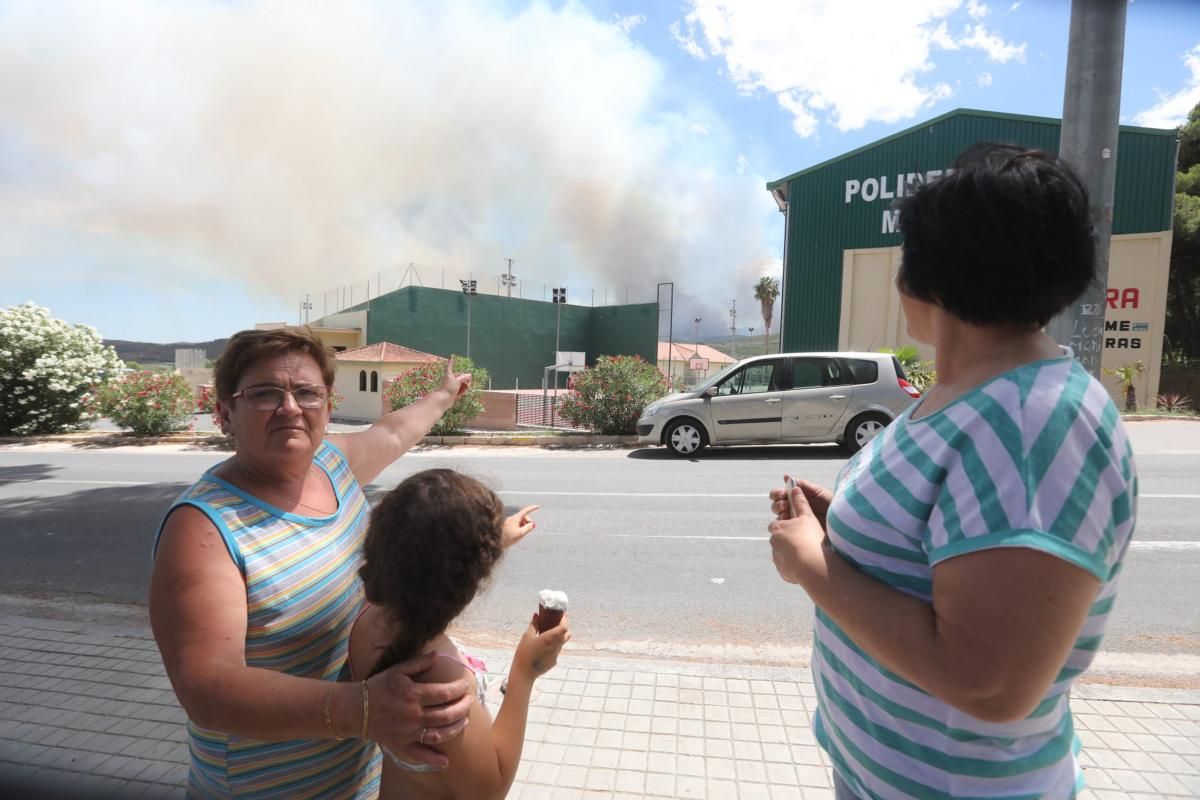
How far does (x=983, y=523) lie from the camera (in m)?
0.94

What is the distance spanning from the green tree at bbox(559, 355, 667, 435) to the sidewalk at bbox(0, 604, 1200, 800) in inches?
423

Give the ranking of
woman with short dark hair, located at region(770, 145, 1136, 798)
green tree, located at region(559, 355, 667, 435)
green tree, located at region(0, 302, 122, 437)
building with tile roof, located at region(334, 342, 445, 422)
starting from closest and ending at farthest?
woman with short dark hair, located at region(770, 145, 1136, 798), green tree, located at region(559, 355, 667, 435), green tree, located at region(0, 302, 122, 437), building with tile roof, located at region(334, 342, 445, 422)

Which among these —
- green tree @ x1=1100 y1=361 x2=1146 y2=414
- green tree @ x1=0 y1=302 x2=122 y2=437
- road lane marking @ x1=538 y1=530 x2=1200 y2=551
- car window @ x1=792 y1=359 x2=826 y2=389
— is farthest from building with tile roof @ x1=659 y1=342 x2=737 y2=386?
road lane marking @ x1=538 y1=530 x2=1200 y2=551

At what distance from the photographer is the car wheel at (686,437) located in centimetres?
1159

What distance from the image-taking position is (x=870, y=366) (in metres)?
10.8

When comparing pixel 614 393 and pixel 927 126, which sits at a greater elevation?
pixel 927 126

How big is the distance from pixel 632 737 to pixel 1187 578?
4895 mm

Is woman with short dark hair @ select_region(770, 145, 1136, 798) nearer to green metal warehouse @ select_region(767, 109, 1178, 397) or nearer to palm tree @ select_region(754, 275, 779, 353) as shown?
green metal warehouse @ select_region(767, 109, 1178, 397)

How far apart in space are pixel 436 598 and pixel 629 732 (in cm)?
207

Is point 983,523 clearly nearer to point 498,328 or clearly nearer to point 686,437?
point 686,437

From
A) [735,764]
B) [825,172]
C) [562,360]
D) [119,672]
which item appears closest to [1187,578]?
[735,764]

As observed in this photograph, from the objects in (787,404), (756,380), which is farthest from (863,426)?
(756,380)

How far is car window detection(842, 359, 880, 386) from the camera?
10766 millimetres

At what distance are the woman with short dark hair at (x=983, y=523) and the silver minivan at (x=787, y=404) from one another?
9955mm
